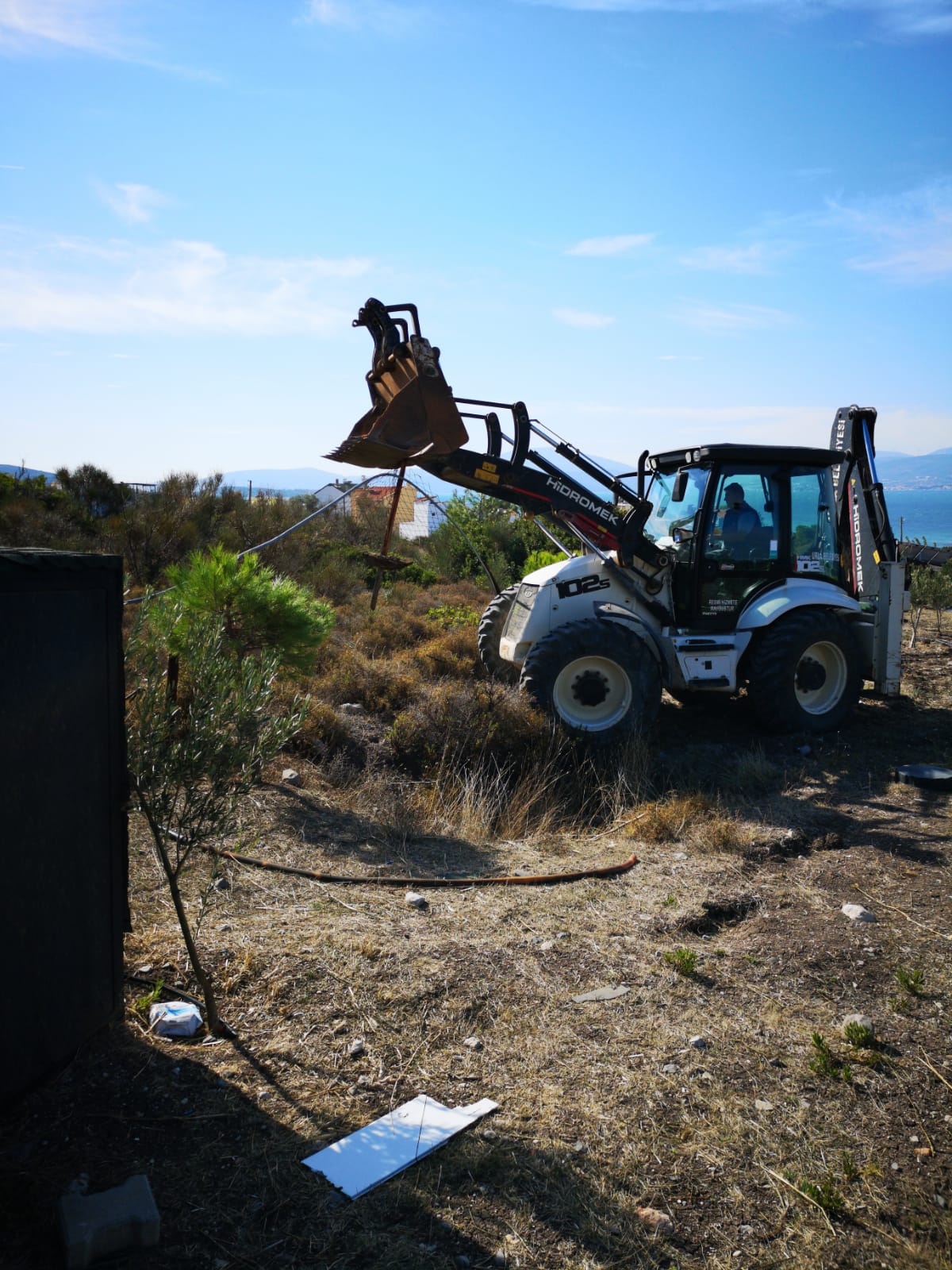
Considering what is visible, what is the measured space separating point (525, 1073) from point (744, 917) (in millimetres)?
2160

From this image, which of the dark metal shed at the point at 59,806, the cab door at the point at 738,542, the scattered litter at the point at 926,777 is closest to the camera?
the dark metal shed at the point at 59,806

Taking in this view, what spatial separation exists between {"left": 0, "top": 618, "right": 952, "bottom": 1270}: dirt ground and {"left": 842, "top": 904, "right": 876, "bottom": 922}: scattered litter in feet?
0.15

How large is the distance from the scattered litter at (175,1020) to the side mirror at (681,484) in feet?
22.8

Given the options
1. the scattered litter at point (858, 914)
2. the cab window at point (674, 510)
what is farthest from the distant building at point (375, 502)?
the scattered litter at point (858, 914)

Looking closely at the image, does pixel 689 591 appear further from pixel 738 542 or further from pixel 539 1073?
pixel 539 1073

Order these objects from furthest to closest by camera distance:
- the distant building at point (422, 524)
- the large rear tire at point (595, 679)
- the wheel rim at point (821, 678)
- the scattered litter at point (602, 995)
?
the distant building at point (422, 524), the wheel rim at point (821, 678), the large rear tire at point (595, 679), the scattered litter at point (602, 995)

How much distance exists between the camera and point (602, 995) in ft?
13.9

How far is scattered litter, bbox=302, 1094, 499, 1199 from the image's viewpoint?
300 cm

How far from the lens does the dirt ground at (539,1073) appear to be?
2.82 meters

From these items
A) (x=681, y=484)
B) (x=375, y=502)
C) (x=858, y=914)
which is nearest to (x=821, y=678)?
(x=681, y=484)

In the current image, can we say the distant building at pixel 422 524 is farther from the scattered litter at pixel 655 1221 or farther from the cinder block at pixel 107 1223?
the cinder block at pixel 107 1223

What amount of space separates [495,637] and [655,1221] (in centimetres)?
771

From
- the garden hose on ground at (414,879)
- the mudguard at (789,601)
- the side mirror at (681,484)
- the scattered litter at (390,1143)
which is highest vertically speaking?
the side mirror at (681,484)

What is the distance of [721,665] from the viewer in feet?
30.2
